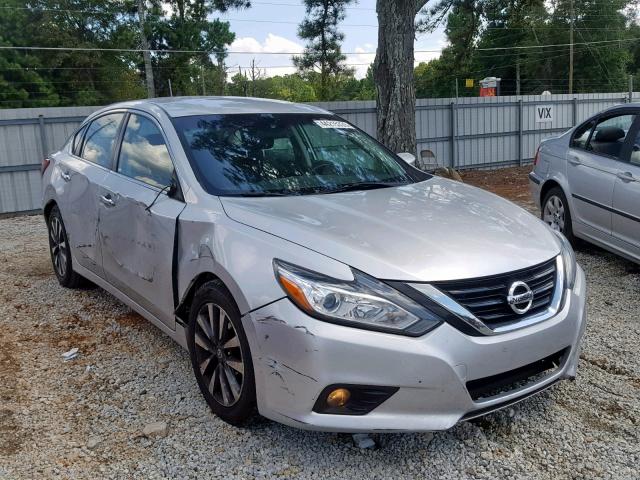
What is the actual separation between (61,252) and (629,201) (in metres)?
4.87

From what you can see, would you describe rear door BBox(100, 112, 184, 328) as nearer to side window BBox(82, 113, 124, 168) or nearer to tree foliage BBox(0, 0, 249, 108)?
side window BBox(82, 113, 124, 168)

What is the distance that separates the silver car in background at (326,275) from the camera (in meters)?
2.52

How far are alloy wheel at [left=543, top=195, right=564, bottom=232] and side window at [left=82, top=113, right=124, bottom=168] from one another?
442cm

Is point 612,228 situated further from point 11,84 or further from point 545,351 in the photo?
point 11,84

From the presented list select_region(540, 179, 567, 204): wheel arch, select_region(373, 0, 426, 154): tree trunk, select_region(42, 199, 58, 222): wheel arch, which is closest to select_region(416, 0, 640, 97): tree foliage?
select_region(373, 0, 426, 154): tree trunk

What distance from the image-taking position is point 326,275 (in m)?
2.60

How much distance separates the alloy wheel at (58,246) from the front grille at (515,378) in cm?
385

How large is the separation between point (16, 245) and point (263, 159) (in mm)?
5651

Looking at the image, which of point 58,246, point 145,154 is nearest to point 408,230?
point 145,154

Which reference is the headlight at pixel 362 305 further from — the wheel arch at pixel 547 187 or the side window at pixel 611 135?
the wheel arch at pixel 547 187

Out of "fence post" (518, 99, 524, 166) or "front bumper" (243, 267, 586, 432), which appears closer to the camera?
"front bumper" (243, 267, 586, 432)

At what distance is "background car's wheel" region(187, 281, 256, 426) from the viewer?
2.85 meters

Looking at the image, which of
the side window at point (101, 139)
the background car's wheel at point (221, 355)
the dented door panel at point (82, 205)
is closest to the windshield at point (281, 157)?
the background car's wheel at point (221, 355)

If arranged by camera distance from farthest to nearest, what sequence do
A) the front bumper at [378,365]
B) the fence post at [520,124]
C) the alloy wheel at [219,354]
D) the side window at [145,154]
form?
the fence post at [520,124]
the side window at [145,154]
the alloy wheel at [219,354]
the front bumper at [378,365]
